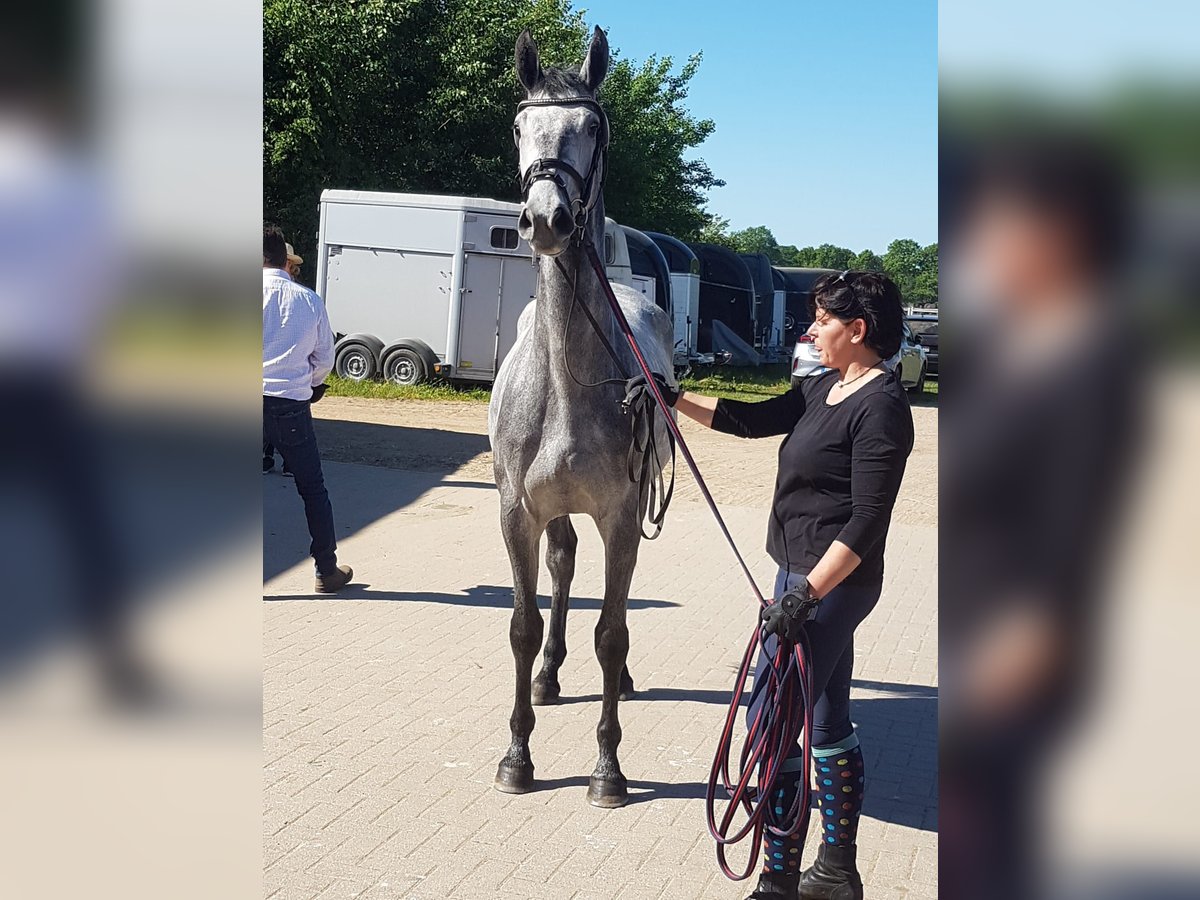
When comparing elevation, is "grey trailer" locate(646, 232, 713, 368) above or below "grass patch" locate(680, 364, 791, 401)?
above

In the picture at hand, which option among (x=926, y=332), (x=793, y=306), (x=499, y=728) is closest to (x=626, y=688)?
(x=499, y=728)

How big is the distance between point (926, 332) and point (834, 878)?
26154 millimetres

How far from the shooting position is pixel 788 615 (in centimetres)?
308

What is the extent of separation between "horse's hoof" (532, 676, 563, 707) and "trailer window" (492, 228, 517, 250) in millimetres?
13809

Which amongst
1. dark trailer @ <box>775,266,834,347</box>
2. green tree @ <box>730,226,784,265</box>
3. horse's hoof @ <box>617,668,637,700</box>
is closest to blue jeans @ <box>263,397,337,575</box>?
horse's hoof @ <box>617,668,637,700</box>

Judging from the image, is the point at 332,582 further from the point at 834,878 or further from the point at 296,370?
the point at 834,878

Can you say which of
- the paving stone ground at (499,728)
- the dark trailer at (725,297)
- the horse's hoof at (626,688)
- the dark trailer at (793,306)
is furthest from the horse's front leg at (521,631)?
the dark trailer at (793,306)

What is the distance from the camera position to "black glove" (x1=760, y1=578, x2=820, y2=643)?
10.1 feet

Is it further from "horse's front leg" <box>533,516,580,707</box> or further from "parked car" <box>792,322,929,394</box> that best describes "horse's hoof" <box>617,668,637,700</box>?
"parked car" <box>792,322,929,394</box>

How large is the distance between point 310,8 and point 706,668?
24.4 metres

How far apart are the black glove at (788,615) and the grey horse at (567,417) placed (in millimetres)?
1269
